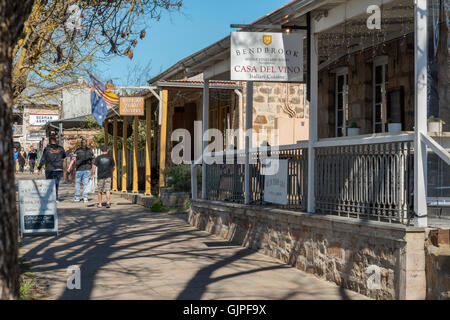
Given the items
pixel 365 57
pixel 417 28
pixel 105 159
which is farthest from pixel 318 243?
pixel 105 159

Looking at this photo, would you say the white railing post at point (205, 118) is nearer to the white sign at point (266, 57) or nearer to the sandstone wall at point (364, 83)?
the sandstone wall at point (364, 83)

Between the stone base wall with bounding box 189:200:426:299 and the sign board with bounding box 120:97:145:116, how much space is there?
329 inches

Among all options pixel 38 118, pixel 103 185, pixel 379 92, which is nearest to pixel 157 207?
pixel 103 185

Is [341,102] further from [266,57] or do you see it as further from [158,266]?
[158,266]

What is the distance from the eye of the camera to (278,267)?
28.4 ft

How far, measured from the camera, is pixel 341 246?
7.40m

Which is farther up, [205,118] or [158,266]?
[205,118]

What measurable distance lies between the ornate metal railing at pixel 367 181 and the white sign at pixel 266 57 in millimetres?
1329

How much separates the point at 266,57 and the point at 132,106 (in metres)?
10.3

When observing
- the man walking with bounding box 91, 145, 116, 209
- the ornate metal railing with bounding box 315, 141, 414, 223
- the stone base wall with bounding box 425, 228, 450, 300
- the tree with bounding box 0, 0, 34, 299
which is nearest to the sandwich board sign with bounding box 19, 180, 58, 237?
the ornate metal railing with bounding box 315, 141, 414, 223

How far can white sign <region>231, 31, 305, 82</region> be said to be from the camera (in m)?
8.94

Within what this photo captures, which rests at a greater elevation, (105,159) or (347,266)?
(105,159)

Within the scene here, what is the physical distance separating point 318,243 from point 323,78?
634 cm

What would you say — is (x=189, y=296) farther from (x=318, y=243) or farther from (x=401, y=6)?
(x=401, y=6)
